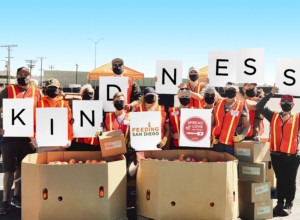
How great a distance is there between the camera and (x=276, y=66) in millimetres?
5746

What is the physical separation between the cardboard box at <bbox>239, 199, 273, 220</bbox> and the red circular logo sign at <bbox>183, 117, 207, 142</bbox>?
1079 millimetres

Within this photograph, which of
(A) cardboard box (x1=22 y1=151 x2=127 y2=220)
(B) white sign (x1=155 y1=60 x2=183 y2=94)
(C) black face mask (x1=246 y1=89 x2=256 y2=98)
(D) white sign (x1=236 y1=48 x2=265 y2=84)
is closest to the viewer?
(A) cardboard box (x1=22 y1=151 x2=127 y2=220)

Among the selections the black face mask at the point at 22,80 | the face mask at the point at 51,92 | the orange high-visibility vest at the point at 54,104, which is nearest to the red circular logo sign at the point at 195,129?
the orange high-visibility vest at the point at 54,104

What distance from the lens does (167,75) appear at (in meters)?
6.21

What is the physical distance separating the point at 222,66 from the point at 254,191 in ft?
6.21

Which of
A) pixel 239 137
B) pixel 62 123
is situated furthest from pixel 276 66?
pixel 62 123

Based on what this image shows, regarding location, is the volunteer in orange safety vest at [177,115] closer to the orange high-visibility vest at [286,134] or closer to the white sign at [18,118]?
the orange high-visibility vest at [286,134]

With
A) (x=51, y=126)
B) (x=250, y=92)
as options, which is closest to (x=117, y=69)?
(x=51, y=126)

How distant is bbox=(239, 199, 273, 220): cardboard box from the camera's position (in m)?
5.38

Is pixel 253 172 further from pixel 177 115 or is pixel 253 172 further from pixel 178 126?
pixel 177 115

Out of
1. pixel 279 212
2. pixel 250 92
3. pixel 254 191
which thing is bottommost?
pixel 279 212

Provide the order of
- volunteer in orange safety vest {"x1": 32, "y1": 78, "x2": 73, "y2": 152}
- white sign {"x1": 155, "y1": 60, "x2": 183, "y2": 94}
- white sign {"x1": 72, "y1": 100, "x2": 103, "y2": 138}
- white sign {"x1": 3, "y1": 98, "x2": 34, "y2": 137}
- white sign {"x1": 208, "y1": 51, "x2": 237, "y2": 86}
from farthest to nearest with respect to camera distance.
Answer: white sign {"x1": 155, "y1": 60, "x2": 183, "y2": 94}, white sign {"x1": 208, "y1": 51, "x2": 237, "y2": 86}, volunteer in orange safety vest {"x1": 32, "y1": 78, "x2": 73, "y2": 152}, white sign {"x1": 72, "y1": 100, "x2": 103, "y2": 138}, white sign {"x1": 3, "y1": 98, "x2": 34, "y2": 137}

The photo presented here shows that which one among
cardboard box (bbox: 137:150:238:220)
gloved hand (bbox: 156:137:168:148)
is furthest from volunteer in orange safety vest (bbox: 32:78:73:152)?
cardboard box (bbox: 137:150:238:220)

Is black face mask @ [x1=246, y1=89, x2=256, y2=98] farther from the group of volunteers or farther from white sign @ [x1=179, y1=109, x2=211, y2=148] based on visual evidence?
white sign @ [x1=179, y1=109, x2=211, y2=148]
